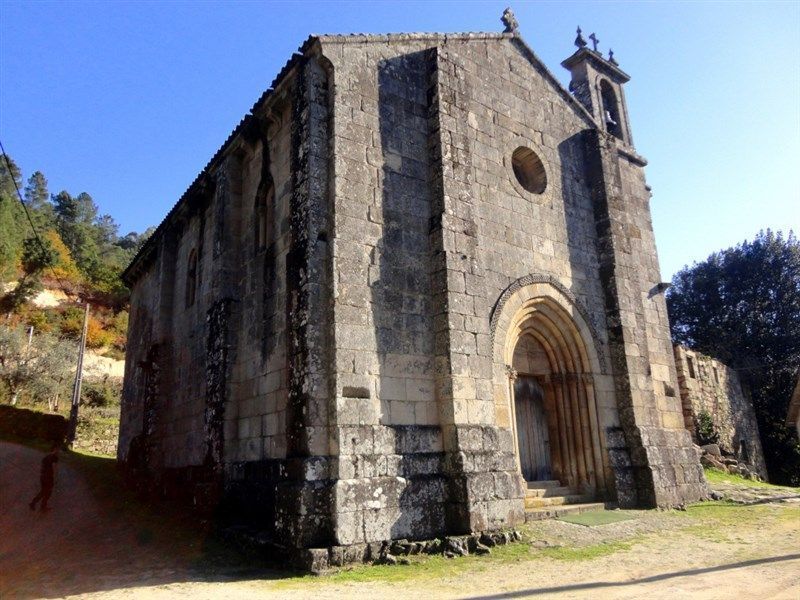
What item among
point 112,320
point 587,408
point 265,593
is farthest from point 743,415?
point 112,320

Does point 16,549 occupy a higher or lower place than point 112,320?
lower

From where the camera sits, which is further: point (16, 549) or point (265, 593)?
point (16, 549)

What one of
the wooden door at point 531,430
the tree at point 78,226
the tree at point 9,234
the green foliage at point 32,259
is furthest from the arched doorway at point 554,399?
the tree at point 78,226

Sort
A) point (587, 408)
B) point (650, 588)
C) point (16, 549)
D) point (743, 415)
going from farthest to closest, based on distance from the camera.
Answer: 1. point (743, 415)
2. point (587, 408)
3. point (16, 549)
4. point (650, 588)

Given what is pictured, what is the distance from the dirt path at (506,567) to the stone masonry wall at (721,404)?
27.5 ft

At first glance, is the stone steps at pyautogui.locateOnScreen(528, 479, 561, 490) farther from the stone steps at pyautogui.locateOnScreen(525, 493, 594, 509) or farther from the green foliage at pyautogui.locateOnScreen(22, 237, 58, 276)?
the green foliage at pyautogui.locateOnScreen(22, 237, 58, 276)

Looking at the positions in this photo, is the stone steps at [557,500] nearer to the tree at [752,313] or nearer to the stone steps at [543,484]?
the stone steps at [543,484]

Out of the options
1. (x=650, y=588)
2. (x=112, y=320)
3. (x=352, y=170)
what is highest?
(x=112, y=320)

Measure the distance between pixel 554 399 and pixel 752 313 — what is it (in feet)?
81.0

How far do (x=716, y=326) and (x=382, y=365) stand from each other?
28.6 m

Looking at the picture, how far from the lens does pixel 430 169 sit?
9.58 metres

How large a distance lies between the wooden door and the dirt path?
183 cm

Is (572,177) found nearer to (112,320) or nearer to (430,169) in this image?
(430,169)

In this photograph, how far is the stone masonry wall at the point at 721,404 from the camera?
18.5 m
